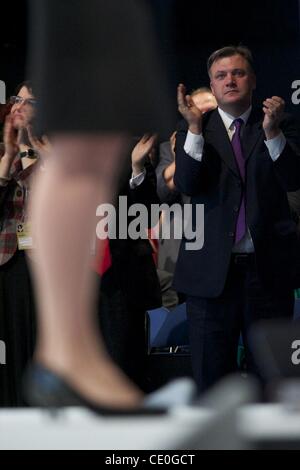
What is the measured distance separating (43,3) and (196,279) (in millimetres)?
1518

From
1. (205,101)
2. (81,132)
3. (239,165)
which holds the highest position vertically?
(205,101)

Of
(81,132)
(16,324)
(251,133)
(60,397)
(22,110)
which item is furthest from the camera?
(16,324)

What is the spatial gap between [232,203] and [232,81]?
0.38 m

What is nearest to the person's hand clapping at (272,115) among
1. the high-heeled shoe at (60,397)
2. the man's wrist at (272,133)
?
the man's wrist at (272,133)

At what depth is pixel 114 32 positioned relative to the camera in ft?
3.96

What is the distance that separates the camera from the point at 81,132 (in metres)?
1.19

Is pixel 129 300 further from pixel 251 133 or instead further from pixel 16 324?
pixel 251 133

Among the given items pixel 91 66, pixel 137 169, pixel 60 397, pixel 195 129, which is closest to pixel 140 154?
pixel 137 169

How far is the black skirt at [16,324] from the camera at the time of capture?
3.10 m

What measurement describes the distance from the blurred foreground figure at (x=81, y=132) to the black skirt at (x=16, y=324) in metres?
1.90

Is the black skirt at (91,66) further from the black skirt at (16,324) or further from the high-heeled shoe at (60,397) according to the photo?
the black skirt at (16,324)

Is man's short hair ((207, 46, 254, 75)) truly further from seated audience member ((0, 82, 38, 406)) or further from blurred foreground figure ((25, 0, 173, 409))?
blurred foreground figure ((25, 0, 173, 409))

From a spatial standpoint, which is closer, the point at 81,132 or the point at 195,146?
the point at 81,132

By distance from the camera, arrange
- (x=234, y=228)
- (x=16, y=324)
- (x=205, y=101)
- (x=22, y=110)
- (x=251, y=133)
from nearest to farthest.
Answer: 1. (x=234, y=228)
2. (x=251, y=133)
3. (x=22, y=110)
4. (x=205, y=101)
5. (x=16, y=324)
